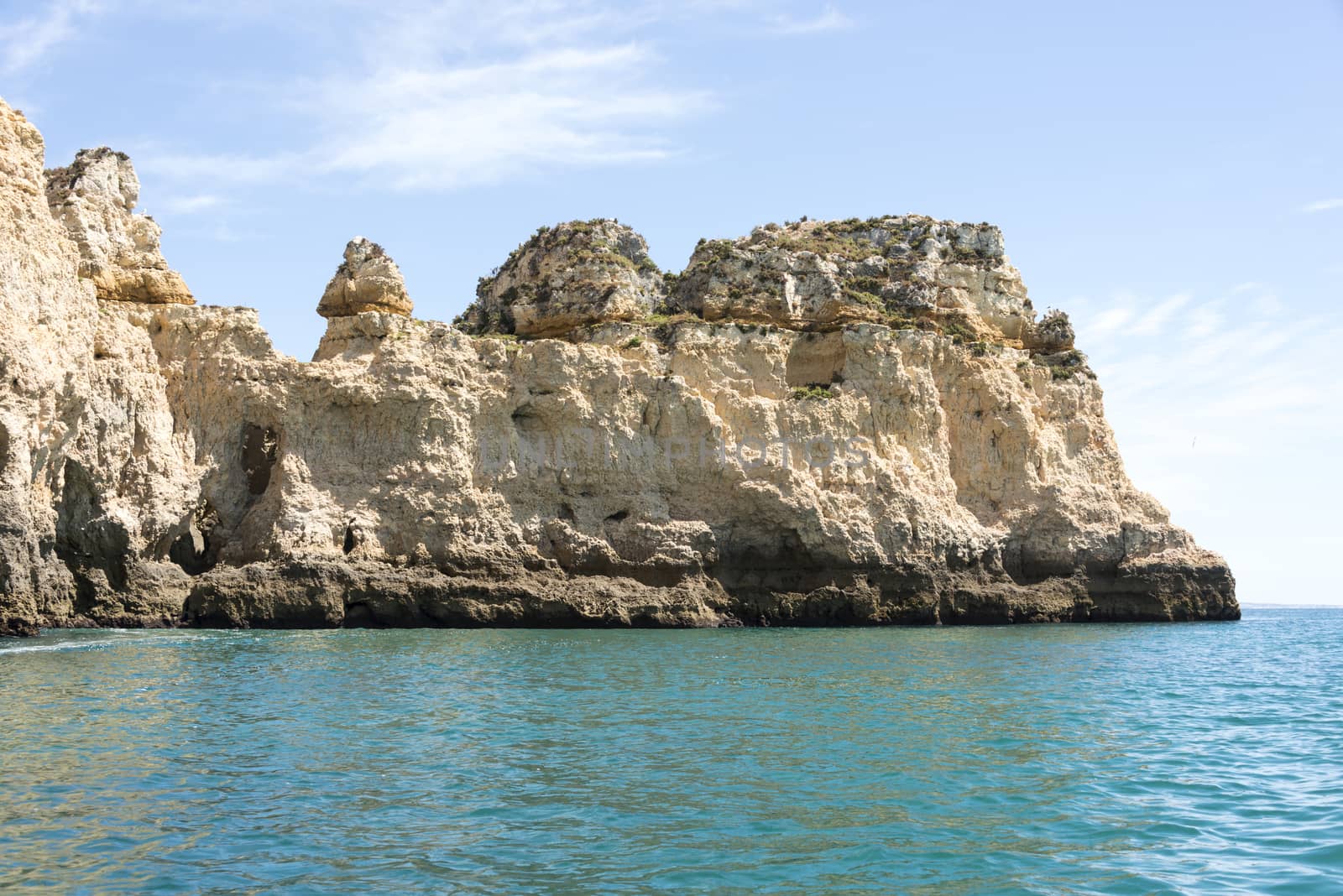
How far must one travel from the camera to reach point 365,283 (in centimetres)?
4034

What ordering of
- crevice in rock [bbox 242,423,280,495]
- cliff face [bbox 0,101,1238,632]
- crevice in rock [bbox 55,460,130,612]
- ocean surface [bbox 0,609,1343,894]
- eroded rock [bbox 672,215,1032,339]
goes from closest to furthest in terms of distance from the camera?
ocean surface [bbox 0,609,1343,894] → crevice in rock [bbox 55,460,130,612] → cliff face [bbox 0,101,1238,632] → crevice in rock [bbox 242,423,280,495] → eroded rock [bbox 672,215,1032,339]

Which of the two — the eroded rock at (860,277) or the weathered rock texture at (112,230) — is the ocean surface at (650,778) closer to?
the weathered rock texture at (112,230)

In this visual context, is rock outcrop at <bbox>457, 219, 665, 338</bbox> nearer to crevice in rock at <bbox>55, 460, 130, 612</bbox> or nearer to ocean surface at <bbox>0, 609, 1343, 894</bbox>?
crevice in rock at <bbox>55, 460, 130, 612</bbox>

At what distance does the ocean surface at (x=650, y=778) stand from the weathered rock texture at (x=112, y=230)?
14637 mm

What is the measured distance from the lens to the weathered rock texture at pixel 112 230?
35125 millimetres

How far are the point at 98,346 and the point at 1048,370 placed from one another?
37238 millimetres

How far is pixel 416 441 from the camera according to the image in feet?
127

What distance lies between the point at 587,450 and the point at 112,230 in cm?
1646

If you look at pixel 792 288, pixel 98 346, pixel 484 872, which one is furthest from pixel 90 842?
pixel 792 288

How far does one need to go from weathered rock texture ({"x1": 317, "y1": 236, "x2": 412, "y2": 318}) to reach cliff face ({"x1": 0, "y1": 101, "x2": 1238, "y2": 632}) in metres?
0.12

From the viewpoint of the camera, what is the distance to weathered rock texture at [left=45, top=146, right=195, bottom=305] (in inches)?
1383

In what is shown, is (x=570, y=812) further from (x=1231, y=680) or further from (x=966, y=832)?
(x=1231, y=680)

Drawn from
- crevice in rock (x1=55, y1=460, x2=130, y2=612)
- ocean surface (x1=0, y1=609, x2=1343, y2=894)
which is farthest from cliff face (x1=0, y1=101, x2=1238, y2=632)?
ocean surface (x1=0, y1=609, x2=1343, y2=894)

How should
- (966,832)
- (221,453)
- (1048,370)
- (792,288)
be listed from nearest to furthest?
(966,832) < (221,453) < (792,288) < (1048,370)
